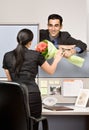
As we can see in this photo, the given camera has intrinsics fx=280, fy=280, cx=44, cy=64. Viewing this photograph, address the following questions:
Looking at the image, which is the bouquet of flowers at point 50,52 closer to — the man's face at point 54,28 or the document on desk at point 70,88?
the document on desk at point 70,88

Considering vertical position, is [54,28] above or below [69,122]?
above

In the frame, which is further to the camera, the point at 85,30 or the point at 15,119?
the point at 85,30

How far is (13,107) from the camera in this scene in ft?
5.15

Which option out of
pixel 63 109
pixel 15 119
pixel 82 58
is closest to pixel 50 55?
pixel 82 58

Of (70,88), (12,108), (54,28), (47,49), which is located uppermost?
(54,28)

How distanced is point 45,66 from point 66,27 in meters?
1.40

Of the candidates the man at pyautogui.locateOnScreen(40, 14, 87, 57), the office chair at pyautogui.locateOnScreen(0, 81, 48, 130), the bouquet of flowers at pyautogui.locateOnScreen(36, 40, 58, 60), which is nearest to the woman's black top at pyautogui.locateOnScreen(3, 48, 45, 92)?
A: the bouquet of flowers at pyautogui.locateOnScreen(36, 40, 58, 60)

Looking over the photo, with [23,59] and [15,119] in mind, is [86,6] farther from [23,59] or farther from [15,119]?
[15,119]

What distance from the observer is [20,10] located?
368cm

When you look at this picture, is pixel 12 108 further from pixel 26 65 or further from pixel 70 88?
pixel 70 88

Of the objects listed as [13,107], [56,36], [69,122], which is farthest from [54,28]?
[13,107]

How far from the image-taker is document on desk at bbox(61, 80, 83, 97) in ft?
8.70

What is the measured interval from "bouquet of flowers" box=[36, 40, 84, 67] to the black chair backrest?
0.98 meters

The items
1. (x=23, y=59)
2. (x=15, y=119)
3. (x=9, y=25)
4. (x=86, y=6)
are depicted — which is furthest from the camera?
(x=86, y=6)
